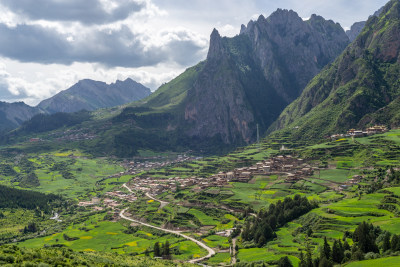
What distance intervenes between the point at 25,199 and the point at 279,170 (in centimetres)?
13250

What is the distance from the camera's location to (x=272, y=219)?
350 ft

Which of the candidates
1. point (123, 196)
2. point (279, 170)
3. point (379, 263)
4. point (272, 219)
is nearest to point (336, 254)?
point (379, 263)

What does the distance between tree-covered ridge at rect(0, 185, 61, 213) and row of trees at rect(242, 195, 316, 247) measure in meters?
113

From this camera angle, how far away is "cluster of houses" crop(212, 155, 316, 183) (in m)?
160

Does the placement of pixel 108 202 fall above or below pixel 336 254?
below

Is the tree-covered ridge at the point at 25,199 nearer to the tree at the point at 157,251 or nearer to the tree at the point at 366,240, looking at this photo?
the tree at the point at 157,251

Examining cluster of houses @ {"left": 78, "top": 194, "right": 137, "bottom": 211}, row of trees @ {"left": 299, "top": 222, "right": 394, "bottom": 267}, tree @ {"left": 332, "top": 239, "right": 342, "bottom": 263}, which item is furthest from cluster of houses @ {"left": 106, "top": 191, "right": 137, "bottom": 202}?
tree @ {"left": 332, "top": 239, "right": 342, "bottom": 263}

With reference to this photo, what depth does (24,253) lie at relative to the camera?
48344 mm

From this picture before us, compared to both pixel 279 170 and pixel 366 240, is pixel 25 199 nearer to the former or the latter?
pixel 279 170

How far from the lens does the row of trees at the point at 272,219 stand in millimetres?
99750

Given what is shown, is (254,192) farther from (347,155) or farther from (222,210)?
(347,155)

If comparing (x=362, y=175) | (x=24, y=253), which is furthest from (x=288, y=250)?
(x=362, y=175)

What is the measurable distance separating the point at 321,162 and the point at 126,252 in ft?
350

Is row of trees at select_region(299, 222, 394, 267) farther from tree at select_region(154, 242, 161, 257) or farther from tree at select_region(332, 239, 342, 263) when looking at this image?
tree at select_region(154, 242, 161, 257)
